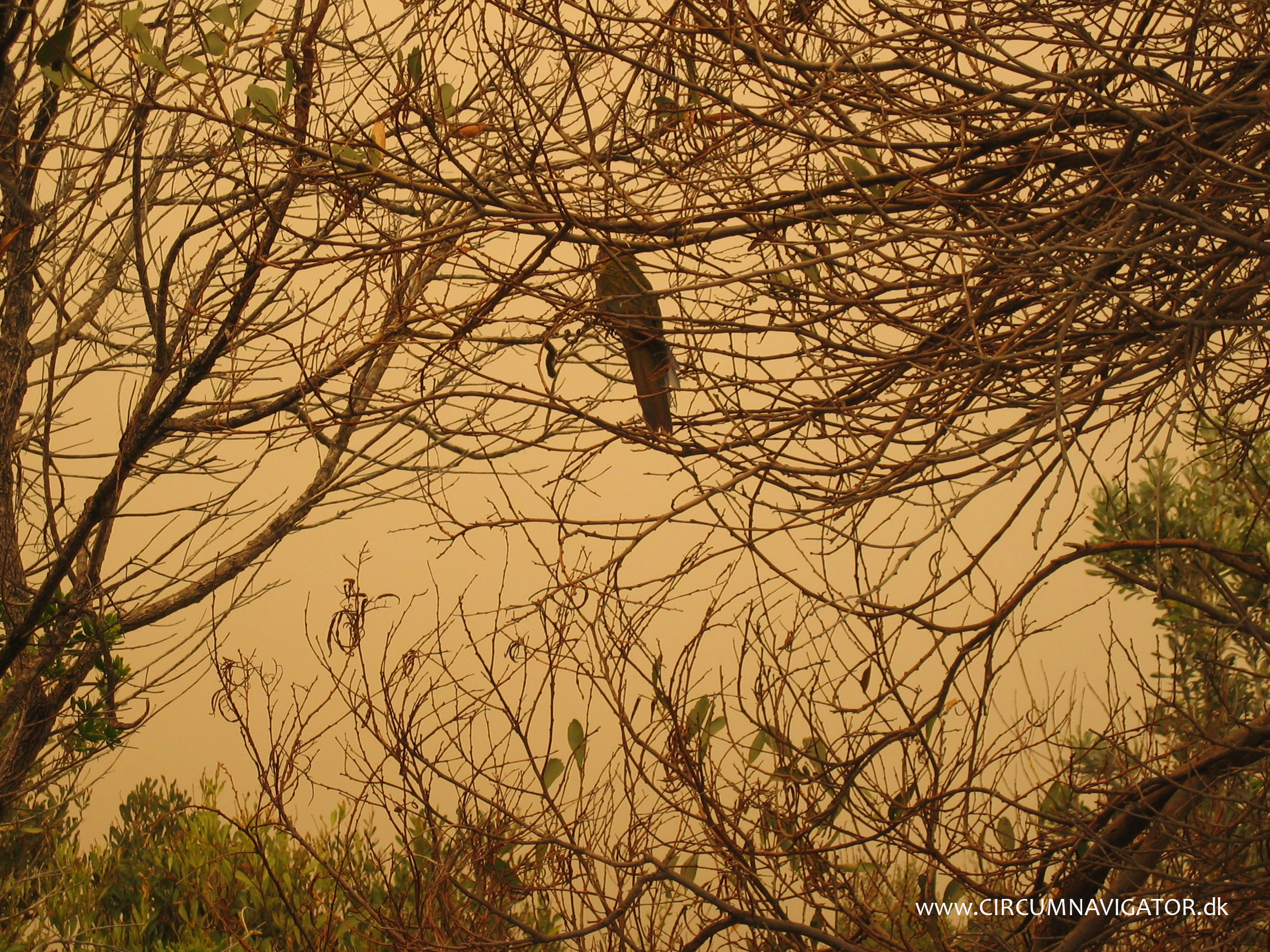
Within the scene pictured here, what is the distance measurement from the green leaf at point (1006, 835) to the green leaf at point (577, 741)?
90 cm

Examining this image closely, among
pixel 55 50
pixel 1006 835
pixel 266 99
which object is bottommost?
pixel 1006 835

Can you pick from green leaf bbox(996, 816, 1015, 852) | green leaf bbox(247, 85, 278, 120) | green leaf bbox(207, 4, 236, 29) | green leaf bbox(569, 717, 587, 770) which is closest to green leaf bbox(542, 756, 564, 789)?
green leaf bbox(569, 717, 587, 770)

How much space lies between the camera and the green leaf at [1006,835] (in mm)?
1890

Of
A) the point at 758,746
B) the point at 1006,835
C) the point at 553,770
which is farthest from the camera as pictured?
the point at 553,770

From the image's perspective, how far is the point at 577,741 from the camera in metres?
2.40

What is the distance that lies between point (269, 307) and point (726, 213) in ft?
6.95

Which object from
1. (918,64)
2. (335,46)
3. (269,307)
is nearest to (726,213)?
(918,64)

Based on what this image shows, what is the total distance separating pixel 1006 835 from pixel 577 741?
936 millimetres

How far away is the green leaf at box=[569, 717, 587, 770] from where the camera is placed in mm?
2373

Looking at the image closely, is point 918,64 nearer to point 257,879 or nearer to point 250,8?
point 250,8

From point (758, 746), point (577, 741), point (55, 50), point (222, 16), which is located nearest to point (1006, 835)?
point (758, 746)

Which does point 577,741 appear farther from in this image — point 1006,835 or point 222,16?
point 222,16

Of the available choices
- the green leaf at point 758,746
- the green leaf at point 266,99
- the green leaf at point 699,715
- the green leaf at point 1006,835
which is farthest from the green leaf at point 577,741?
the green leaf at point 266,99

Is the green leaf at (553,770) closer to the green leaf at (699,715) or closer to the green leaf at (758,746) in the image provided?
the green leaf at (699,715)
